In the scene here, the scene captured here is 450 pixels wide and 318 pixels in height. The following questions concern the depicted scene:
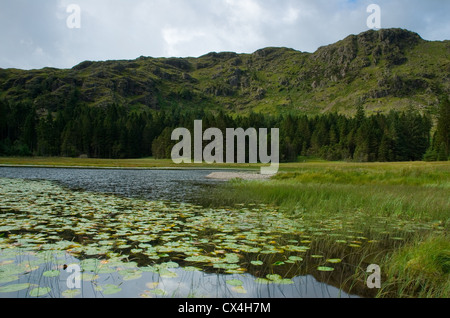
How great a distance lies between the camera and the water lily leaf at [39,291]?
482cm

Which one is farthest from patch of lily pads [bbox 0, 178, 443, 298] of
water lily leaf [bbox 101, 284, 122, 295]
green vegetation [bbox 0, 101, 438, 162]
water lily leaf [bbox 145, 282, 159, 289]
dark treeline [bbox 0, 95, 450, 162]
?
green vegetation [bbox 0, 101, 438, 162]

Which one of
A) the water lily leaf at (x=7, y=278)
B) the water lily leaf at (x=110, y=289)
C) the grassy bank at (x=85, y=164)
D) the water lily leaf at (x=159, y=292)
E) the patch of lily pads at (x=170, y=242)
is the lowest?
the grassy bank at (x=85, y=164)

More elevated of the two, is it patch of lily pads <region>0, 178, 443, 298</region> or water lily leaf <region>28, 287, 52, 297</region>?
water lily leaf <region>28, 287, 52, 297</region>

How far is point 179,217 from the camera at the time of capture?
11.9m

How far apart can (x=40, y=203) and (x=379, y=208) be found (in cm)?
1705

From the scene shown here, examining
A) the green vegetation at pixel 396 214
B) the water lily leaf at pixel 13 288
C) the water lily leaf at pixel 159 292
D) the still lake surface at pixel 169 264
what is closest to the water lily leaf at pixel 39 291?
the still lake surface at pixel 169 264

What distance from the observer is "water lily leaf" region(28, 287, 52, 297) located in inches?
190

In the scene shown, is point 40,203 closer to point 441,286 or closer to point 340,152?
point 441,286

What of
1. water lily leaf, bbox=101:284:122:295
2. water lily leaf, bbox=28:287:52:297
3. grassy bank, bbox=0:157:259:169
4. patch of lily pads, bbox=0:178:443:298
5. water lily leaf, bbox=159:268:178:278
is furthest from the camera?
grassy bank, bbox=0:157:259:169

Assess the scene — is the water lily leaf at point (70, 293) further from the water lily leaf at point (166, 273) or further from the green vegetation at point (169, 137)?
the green vegetation at point (169, 137)

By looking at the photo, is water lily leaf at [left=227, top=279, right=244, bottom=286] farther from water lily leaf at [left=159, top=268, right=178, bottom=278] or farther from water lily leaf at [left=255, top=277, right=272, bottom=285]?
water lily leaf at [left=159, top=268, right=178, bottom=278]
